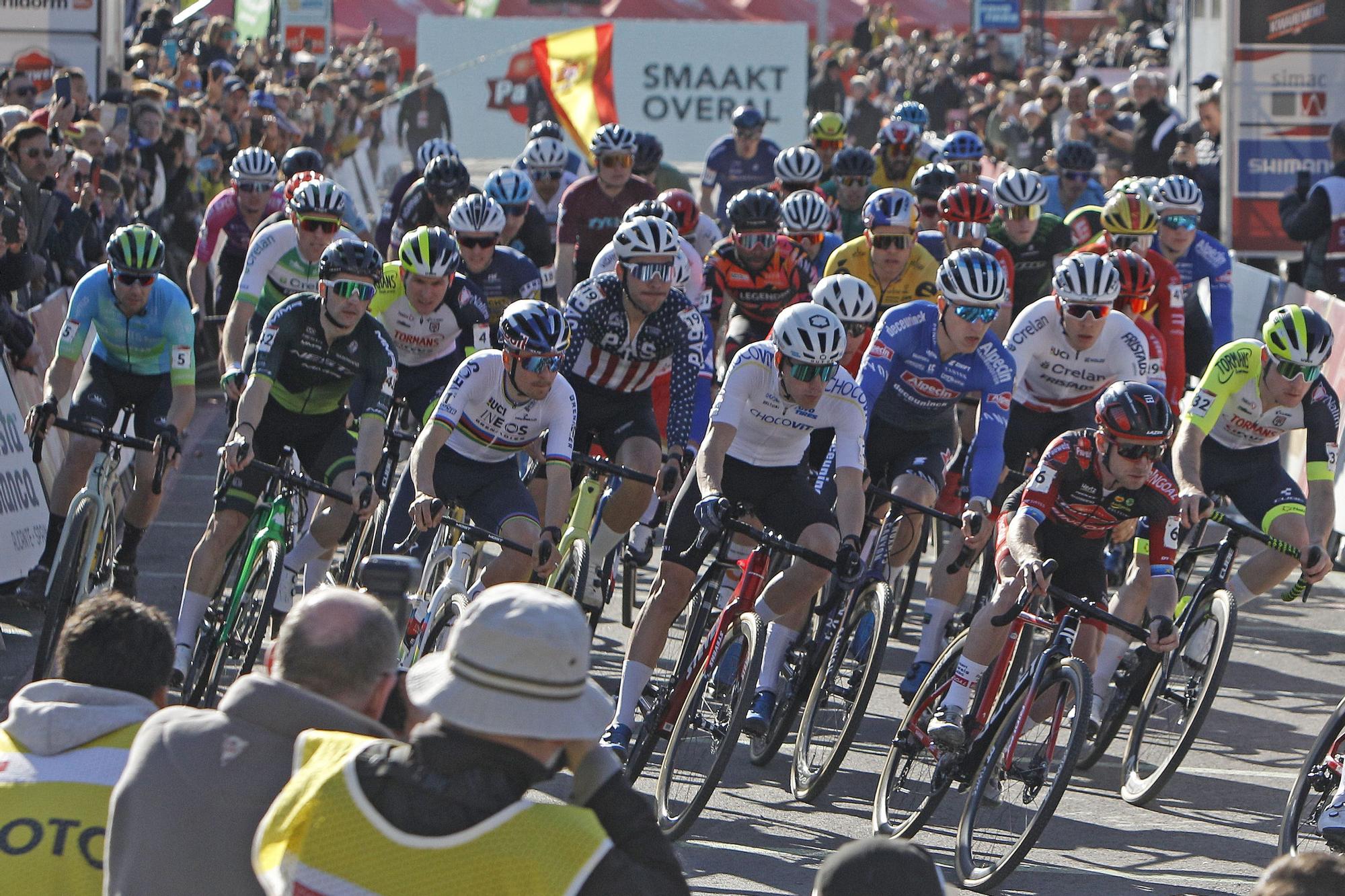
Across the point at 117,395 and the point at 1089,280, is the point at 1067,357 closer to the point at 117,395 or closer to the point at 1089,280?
the point at 1089,280

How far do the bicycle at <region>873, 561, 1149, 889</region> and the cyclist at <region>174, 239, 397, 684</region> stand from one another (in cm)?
255

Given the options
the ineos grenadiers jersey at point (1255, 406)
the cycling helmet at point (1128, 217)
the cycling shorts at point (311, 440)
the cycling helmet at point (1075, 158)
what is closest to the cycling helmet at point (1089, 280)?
the ineos grenadiers jersey at point (1255, 406)

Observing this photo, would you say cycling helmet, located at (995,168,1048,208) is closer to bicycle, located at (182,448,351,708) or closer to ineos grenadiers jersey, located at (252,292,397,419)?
ineos grenadiers jersey, located at (252,292,397,419)

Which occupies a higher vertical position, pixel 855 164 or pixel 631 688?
pixel 855 164

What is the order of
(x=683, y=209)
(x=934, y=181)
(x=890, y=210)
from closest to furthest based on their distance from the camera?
1. (x=890, y=210)
2. (x=683, y=209)
3. (x=934, y=181)

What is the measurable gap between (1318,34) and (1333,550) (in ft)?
24.1

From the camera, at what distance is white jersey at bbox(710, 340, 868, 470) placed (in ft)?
26.6

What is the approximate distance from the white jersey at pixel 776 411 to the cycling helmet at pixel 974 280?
1.03 m

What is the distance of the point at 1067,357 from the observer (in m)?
9.86

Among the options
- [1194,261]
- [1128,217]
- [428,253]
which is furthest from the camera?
[1194,261]

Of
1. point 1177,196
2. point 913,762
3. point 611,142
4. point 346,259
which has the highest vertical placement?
point 611,142

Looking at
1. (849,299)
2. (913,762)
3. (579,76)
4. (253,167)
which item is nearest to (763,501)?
(849,299)

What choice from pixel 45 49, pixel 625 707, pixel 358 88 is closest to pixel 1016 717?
pixel 625 707

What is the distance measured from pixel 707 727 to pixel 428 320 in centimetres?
360
